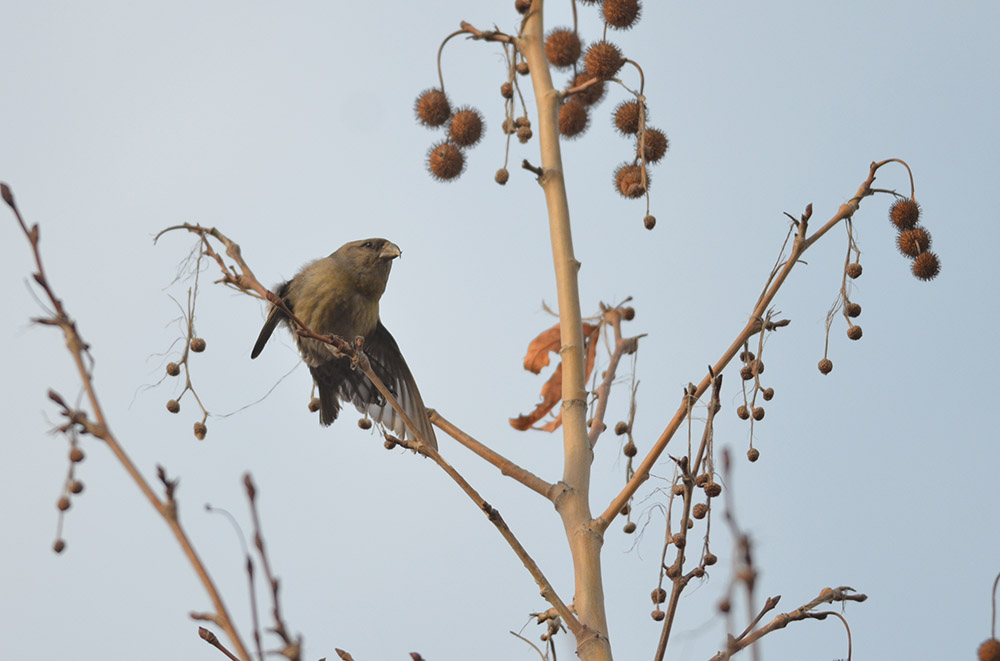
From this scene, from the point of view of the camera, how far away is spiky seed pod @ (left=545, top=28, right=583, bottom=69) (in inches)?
175

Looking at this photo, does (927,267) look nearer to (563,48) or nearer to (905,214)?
(905,214)

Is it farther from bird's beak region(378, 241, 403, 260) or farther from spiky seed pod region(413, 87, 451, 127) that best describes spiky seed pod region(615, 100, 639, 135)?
bird's beak region(378, 241, 403, 260)

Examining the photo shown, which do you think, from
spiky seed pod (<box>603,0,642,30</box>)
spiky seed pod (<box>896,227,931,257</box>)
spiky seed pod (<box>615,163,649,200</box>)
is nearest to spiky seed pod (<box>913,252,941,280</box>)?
spiky seed pod (<box>896,227,931,257</box>)

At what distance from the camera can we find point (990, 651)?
194cm

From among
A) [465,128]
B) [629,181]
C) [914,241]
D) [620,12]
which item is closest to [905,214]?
[914,241]

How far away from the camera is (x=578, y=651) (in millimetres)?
2920

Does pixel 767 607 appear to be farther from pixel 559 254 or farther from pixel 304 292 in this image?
pixel 304 292

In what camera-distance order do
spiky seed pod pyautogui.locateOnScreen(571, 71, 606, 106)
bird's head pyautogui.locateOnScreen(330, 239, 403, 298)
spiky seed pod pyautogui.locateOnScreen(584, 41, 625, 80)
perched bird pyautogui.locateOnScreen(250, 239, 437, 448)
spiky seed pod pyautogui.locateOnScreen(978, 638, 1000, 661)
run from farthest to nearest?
Result: 1. bird's head pyautogui.locateOnScreen(330, 239, 403, 298)
2. perched bird pyautogui.locateOnScreen(250, 239, 437, 448)
3. spiky seed pod pyautogui.locateOnScreen(571, 71, 606, 106)
4. spiky seed pod pyautogui.locateOnScreen(584, 41, 625, 80)
5. spiky seed pod pyautogui.locateOnScreen(978, 638, 1000, 661)

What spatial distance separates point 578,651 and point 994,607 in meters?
1.20

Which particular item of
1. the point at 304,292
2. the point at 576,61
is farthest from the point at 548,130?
the point at 304,292

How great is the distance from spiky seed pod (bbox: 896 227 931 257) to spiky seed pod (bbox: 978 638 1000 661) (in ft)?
5.92

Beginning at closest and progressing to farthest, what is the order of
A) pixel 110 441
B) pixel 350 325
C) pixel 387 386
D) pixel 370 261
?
pixel 110 441
pixel 350 325
pixel 370 261
pixel 387 386

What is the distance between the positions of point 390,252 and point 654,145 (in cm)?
208

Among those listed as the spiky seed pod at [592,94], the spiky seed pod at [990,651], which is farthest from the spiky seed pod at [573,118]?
the spiky seed pod at [990,651]
